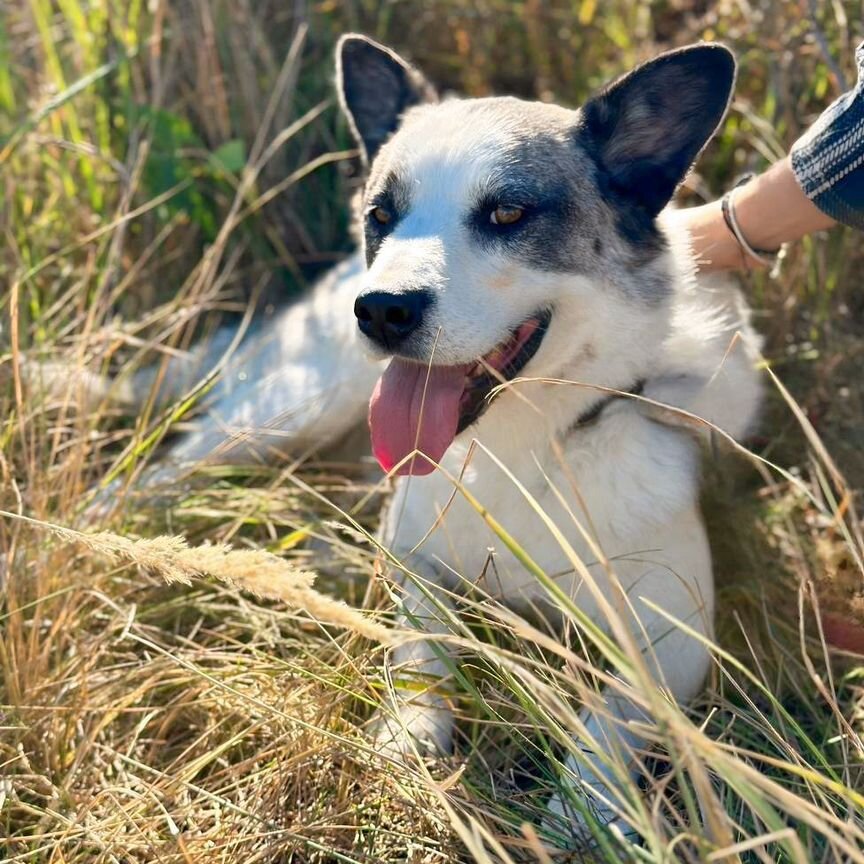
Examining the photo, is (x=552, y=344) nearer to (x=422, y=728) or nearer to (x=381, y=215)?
(x=381, y=215)

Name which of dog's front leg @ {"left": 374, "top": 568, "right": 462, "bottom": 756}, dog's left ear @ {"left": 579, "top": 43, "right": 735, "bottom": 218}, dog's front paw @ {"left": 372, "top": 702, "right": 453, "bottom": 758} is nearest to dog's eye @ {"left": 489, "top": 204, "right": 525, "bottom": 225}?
dog's left ear @ {"left": 579, "top": 43, "right": 735, "bottom": 218}

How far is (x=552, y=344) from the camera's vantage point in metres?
2.46

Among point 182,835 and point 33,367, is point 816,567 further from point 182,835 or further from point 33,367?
point 33,367

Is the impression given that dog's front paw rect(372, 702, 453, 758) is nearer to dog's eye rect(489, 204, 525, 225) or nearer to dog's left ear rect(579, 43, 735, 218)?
dog's eye rect(489, 204, 525, 225)

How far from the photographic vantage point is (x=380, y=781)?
2.18 metres

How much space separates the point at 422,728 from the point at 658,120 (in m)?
1.59

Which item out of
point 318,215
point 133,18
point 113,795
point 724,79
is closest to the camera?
point 113,795

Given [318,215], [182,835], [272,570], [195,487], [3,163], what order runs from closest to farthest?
[272,570] → [182,835] → [195,487] → [3,163] → [318,215]

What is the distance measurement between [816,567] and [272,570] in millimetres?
2012

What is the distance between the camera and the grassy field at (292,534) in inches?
78.6

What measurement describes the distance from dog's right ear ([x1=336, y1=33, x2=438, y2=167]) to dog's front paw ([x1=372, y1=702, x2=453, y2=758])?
1636 mm

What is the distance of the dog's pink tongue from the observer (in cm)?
242

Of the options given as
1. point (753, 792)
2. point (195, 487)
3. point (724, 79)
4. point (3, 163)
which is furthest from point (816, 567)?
point (3, 163)

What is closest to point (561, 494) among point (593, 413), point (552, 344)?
point (593, 413)
